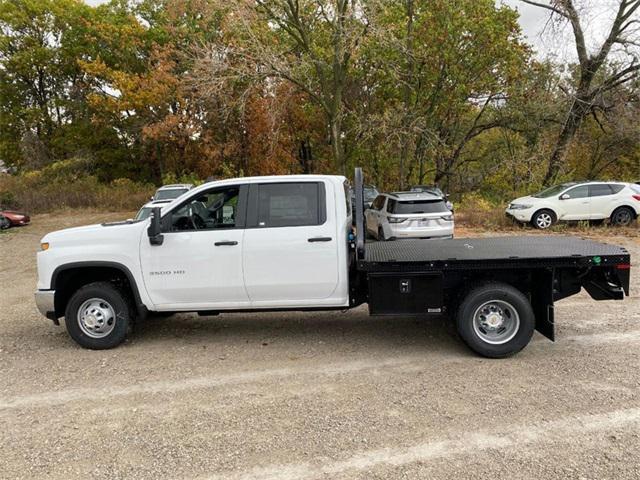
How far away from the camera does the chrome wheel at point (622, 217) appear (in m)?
15.1

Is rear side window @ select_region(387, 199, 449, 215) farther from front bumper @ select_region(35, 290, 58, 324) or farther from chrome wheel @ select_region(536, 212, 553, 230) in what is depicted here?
front bumper @ select_region(35, 290, 58, 324)

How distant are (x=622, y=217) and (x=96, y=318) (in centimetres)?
1594

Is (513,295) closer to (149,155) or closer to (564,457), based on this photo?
(564,457)

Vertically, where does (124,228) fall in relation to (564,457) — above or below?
above

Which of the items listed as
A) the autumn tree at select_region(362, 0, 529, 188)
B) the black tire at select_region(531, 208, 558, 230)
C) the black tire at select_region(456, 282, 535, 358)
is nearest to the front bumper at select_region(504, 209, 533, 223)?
the black tire at select_region(531, 208, 558, 230)

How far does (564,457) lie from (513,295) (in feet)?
6.05

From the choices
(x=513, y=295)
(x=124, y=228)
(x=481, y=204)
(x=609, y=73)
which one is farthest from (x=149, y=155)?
(x=513, y=295)

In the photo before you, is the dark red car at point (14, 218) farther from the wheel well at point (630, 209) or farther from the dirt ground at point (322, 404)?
the wheel well at point (630, 209)

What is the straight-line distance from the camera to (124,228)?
5.22m

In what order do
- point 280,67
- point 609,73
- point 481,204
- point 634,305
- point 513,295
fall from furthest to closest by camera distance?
point 609,73, point 481,204, point 280,67, point 634,305, point 513,295

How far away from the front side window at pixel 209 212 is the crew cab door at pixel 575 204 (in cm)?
1335

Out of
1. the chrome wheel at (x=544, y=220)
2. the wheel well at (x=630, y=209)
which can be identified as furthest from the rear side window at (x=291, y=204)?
the wheel well at (x=630, y=209)

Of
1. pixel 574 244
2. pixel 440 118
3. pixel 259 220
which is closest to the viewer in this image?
pixel 259 220

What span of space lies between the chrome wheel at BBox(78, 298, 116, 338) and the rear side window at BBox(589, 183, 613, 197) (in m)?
15.2
